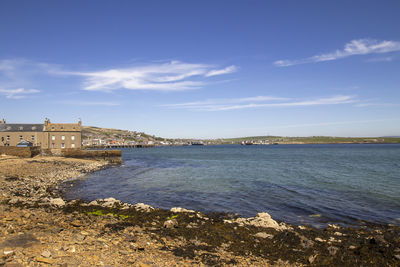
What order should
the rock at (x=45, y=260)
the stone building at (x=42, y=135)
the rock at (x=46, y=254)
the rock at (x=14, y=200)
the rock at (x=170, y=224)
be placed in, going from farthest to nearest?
the stone building at (x=42, y=135) < the rock at (x=14, y=200) < the rock at (x=170, y=224) < the rock at (x=46, y=254) < the rock at (x=45, y=260)

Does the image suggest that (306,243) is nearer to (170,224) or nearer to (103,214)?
(170,224)

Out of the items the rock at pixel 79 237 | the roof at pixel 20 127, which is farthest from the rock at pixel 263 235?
the roof at pixel 20 127

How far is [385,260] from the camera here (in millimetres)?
10484

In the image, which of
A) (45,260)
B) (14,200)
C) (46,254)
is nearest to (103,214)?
(14,200)

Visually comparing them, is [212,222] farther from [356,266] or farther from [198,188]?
[198,188]

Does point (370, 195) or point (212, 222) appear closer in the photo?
point (212, 222)

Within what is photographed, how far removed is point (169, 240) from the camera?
11617mm

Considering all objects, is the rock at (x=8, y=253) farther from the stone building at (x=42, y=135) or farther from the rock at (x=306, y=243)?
the stone building at (x=42, y=135)

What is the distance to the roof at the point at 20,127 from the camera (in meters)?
73.8

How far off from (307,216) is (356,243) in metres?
5.24

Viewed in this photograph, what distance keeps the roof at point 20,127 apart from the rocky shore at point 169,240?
224 feet

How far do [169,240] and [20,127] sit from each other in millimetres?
81762

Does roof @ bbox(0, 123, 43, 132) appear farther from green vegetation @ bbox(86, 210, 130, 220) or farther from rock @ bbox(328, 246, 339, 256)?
rock @ bbox(328, 246, 339, 256)

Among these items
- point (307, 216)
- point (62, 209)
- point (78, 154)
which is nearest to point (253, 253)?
point (307, 216)
